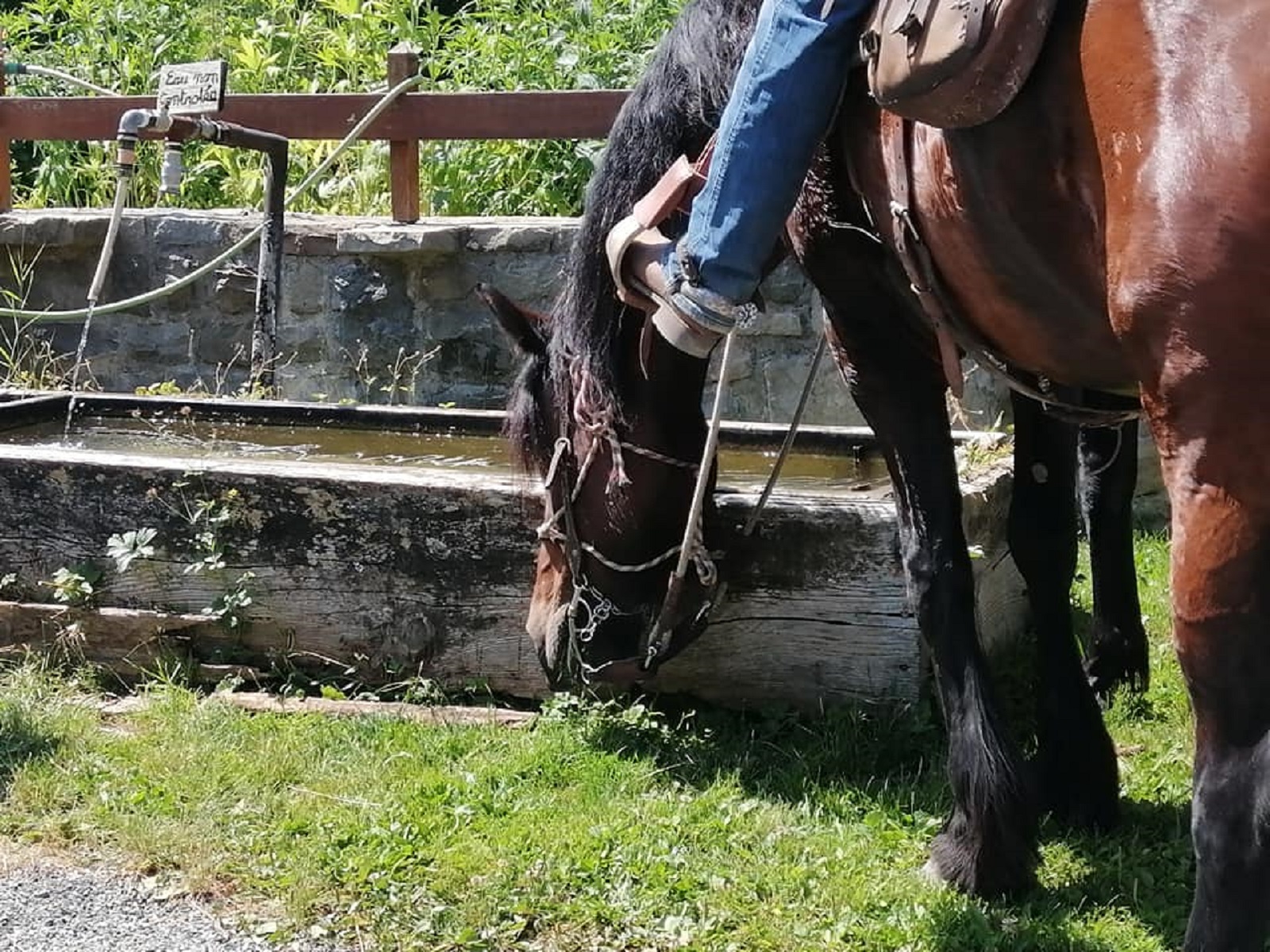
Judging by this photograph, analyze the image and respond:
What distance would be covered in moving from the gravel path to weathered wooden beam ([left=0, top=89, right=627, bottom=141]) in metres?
4.47

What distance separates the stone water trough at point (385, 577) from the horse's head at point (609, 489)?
221 mm

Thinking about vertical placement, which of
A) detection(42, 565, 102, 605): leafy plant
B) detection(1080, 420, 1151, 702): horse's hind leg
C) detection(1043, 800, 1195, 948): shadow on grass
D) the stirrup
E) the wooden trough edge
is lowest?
the wooden trough edge

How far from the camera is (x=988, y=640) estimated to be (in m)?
4.24

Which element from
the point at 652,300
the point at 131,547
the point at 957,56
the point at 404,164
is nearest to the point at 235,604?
the point at 131,547

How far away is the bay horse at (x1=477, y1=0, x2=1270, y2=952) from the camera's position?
73.9 inches

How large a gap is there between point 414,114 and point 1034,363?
517cm

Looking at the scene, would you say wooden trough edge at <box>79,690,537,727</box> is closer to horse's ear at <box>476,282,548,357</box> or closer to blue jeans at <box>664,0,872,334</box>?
horse's ear at <box>476,282,548,357</box>

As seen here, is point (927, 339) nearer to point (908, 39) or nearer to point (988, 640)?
point (908, 39)

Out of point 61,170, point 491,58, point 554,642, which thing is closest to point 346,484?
point 554,642

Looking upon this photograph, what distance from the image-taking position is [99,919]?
124 inches

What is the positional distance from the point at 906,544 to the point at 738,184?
1041 millimetres

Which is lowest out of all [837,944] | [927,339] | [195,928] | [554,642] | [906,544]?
[195,928]

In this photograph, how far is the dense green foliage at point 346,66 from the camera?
8164 millimetres

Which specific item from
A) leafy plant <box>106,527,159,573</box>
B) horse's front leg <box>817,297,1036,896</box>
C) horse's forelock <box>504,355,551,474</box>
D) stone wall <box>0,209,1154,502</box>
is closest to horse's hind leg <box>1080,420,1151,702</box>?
horse's front leg <box>817,297,1036,896</box>
